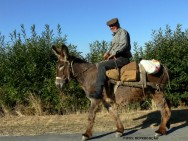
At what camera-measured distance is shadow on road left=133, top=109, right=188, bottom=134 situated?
11.9m

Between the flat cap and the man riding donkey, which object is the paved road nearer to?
the man riding donkey

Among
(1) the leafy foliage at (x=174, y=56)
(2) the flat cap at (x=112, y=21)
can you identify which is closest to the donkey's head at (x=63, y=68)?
(2) the flat cap at (x=112, y=21)

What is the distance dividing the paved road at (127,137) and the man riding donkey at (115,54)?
109cm

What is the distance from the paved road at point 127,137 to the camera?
10125 millimetres

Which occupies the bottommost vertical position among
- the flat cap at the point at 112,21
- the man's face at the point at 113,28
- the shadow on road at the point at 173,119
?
the shadow on road at the point at 173,119

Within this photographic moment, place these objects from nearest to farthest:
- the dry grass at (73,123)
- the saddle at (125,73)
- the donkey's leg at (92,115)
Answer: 1. the donkey's leg at (92,115)
2. the saddle at (125,73)
3. the dry grass at (73,123)

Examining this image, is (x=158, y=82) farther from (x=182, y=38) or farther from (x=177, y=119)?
(x=182, y=38)

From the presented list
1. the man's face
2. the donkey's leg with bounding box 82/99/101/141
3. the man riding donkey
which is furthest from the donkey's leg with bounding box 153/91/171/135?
the man's face

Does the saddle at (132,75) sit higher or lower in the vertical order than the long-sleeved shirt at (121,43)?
lower

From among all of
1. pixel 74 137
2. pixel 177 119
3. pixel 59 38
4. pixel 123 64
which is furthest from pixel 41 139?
pixel 59 38

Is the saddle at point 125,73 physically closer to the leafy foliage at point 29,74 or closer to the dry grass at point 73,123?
the dry grass at point 73,123

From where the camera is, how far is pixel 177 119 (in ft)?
42.1

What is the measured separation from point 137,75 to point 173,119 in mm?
2840

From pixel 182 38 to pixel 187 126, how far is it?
572cm
